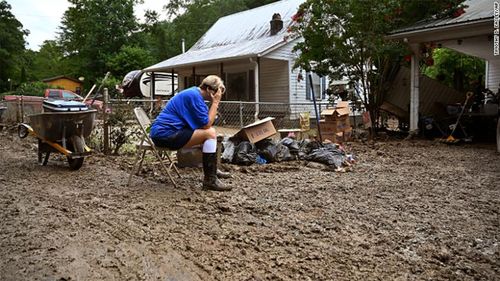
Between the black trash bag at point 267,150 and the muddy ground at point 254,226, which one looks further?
the black trash bag at point 267,150

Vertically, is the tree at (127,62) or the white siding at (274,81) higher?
the tree at (127,62)

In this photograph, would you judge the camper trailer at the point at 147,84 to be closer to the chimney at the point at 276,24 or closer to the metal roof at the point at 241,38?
the metal roof at the point at 241,38

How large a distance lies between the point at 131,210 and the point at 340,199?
2.13 m

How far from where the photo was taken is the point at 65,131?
6.38 meters

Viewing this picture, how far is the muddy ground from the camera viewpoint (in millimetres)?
2605

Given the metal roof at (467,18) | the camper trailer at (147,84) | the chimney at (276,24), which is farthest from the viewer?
the camper trailer at (147,84)

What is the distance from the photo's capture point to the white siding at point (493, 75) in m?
13.9

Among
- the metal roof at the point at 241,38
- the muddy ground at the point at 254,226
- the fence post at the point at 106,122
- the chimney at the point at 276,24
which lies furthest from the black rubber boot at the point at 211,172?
the chimney at the point at 276,24

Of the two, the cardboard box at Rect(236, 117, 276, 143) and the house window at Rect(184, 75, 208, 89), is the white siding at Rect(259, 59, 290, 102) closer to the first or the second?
the house window at Rect(184, 75, 208, 89)

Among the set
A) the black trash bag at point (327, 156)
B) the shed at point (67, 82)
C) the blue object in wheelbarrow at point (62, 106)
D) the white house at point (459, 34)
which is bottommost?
the black trash bag at point (327, 156)

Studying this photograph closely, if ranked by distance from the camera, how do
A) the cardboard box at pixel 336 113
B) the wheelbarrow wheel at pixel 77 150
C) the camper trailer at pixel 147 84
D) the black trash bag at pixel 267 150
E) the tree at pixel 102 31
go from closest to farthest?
the wheelbarrow wheel at pixel 77 150, the black trash bag at pixel 267 150, the cardboard box at pixel 336 113, the camper trailer at pixel 147 84, the tree at pixel 102 31

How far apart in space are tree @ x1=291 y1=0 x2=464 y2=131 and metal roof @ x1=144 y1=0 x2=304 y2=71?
4.22 meters

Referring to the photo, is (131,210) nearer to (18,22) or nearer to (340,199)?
(340,199)

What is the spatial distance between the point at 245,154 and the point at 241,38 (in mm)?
14557
